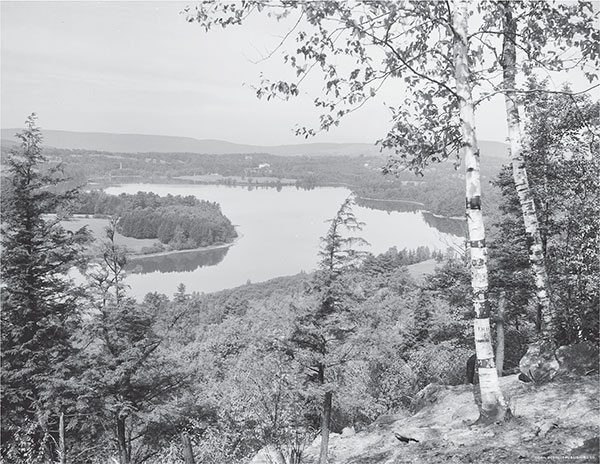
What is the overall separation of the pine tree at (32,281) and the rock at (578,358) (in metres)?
11.5

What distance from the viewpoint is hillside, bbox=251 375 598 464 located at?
517 centimetres

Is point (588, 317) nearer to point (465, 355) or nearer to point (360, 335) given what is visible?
point (360, 335)

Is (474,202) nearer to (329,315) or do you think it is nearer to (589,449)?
(589,449)

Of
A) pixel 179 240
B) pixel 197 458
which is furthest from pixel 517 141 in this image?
pixel 179 240

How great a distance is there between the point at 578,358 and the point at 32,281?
13714 millimetres

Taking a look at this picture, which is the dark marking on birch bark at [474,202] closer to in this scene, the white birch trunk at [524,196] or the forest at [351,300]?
the forest at [351,300]

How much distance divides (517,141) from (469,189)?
10.3ft

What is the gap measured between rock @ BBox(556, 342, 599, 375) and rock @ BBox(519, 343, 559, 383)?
6.2 inches

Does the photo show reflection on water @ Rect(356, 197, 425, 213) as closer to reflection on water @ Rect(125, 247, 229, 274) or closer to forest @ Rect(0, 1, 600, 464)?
reflection on water @ Rect(125, 247, 229, 274)

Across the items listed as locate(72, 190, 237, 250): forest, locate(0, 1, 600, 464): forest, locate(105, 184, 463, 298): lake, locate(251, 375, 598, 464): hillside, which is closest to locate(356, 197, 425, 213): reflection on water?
locate(105, 184, 463, 298): lake

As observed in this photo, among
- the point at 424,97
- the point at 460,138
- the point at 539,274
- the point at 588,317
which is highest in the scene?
the point at 424,97

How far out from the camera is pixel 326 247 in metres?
Answer: 12.7

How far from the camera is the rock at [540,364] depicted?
28.7ft

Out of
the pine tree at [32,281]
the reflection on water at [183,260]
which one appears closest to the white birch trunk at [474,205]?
the pine tree at [32,281]
